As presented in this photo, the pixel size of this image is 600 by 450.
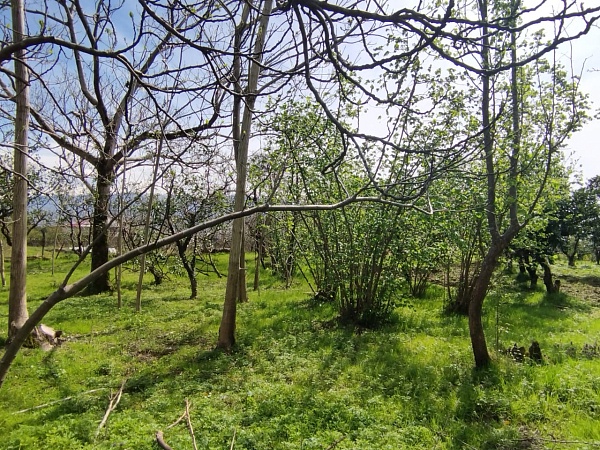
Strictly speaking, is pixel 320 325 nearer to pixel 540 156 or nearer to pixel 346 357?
pixel 346 357

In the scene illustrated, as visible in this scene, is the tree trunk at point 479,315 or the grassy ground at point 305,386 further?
the tree trunk at point 479,315

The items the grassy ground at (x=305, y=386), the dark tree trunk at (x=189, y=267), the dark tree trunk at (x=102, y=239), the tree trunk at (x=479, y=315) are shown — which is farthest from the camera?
the dark tree trunk at (x=189, y=267)

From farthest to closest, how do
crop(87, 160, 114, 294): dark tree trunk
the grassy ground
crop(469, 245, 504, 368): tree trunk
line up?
crop(87, 160, 114, 294): dark tree trunk, crop(469, 245, 504, 368): tree trunk, the grassy ground

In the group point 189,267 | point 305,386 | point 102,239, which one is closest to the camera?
point 305,386

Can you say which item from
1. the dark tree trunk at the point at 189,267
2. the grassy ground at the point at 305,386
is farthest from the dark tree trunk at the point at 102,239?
the grassy ground at the point at 305,386

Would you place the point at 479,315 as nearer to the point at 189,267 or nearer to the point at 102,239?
the point at 189,267

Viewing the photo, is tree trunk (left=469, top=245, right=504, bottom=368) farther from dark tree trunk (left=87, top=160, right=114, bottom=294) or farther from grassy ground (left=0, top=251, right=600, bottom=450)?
dark tree trunk (left=87, top=160, right=114, bottom=294)

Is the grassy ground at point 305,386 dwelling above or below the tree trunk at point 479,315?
below

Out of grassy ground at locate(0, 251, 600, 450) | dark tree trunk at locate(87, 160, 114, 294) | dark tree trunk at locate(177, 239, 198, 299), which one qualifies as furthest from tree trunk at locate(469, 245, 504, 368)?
dark tree trunk at locate(87, 160, 114, 294)

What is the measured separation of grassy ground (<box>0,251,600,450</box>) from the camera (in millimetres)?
3768

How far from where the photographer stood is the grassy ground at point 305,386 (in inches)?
148

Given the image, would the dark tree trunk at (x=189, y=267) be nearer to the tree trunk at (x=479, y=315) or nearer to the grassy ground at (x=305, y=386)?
the grassy ground at (x=305, y=386)

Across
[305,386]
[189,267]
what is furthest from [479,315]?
[189,267]

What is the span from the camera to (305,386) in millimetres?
4996
